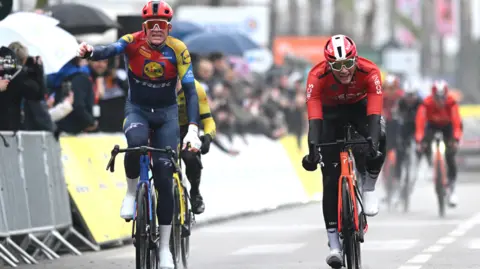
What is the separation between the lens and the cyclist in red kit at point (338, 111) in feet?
41.6

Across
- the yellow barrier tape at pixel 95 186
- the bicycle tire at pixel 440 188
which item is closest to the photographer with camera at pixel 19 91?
the yellow barrier tape at pixel 95 186

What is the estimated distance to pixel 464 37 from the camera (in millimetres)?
93500

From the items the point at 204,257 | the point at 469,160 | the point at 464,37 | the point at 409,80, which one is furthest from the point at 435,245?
the point at 464,37

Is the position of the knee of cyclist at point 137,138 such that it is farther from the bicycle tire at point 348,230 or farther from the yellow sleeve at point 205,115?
the bicycle tire at point 348,230

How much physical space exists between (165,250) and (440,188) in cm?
1107

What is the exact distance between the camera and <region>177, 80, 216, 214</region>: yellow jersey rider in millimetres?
13501

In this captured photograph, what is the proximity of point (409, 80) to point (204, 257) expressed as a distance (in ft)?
35.4

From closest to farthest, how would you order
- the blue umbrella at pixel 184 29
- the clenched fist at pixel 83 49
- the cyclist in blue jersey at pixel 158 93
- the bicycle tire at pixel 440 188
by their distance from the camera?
1. the clenched fist at pixel 83 49
2. the cyclist in blue jersey at pixel 158 93
3. the bicycle tire at pixel 440 188
4. the blue umbrella at pixel 184 29

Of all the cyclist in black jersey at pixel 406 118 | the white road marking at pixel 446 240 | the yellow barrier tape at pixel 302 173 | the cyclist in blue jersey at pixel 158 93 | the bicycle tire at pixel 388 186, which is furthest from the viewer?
the yellow barrier tape at pixel 302 173

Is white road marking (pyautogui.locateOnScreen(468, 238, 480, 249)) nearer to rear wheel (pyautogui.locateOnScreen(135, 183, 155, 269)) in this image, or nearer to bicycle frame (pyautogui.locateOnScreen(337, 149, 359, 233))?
bicycle frame (pyautogui.locateOnScreen(337, 149, 359, 233))

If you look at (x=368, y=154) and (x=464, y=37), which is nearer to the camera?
(x=368, y=154)

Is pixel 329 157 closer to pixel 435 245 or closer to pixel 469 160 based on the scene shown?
pixel 435 245

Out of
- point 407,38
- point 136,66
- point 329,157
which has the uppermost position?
point 136,66

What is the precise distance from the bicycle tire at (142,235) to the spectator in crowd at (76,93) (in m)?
5.38
